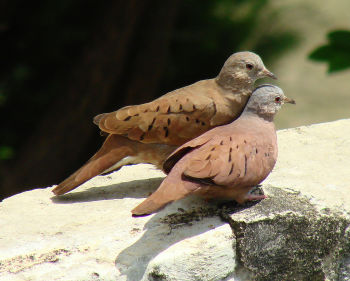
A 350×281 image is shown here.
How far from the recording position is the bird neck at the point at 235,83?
430 cm

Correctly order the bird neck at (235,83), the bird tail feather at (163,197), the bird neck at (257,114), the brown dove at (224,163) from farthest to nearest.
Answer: the bird neck at (235,83) < the bird neck at (257,114) < the brown dove at (224,163) < the bird tail feather at (163,197)

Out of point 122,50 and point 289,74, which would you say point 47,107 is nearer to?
point 122,50

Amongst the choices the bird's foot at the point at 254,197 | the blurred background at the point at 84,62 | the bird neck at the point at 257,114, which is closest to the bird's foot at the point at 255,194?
the bird's foot at the point at 254,197

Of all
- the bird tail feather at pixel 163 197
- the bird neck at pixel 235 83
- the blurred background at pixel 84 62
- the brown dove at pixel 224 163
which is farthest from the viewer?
the blurred background at pixel 84 62

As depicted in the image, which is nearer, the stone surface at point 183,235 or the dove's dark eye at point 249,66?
the stone surface at point 183,235

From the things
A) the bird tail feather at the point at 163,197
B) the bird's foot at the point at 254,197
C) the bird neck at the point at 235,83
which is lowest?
the bird's foot at the point at 254,197

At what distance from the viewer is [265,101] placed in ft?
13.5

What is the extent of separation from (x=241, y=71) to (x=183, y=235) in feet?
3.56

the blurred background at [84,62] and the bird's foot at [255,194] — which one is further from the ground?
the blurred background at [84,62]

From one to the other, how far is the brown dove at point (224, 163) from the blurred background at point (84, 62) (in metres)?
2.20

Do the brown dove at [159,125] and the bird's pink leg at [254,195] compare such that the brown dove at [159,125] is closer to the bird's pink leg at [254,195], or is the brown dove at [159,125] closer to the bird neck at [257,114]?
the bird neck at [257,114]

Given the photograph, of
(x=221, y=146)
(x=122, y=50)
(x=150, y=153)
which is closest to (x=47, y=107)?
(x=122, y=50)

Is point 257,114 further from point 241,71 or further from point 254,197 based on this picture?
point 254,197

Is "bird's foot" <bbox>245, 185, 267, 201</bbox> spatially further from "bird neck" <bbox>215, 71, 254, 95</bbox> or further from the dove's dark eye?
the dove's dark eye
